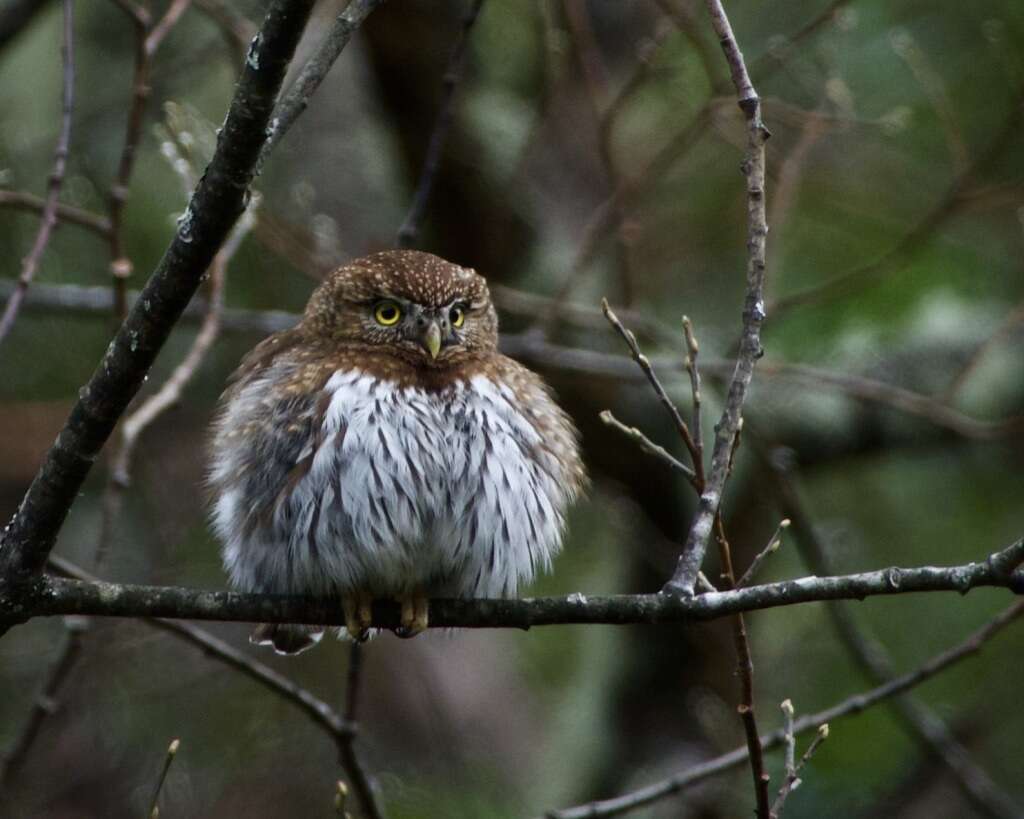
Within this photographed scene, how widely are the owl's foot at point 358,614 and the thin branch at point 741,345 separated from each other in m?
1.10

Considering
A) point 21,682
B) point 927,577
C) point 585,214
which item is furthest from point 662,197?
point 927,577

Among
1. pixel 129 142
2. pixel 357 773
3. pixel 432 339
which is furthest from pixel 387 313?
pixel 357 773

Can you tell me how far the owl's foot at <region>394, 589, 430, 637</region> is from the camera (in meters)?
3.74

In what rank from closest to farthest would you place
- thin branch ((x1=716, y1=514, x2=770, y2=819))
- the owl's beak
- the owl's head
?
thin branch ((x1=716, y1=514, x2=770, y2=819)), the owl's beak, the owl's head

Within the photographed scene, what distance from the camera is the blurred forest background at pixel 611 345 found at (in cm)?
587

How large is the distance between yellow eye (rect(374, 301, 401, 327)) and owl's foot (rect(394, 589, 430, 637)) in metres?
0.91

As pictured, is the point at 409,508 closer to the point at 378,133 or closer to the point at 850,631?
the point at 850,631

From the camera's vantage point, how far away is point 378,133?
744cm

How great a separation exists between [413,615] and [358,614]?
16 cm

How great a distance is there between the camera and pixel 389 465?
12.4ft

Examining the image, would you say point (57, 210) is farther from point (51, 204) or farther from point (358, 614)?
point (358, 614)

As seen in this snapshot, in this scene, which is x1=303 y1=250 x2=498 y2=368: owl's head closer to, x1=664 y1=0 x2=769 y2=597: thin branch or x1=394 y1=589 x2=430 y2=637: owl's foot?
x1=394 y1=589 x2=430 y2=637: owl's foot

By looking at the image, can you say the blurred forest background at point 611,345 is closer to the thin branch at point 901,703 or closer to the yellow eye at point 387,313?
the thin branch at point 901,703

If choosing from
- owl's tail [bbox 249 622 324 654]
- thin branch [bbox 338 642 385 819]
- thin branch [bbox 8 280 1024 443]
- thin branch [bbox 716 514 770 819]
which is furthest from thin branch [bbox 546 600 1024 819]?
thin branch [bbox 8 280 1024 443]
